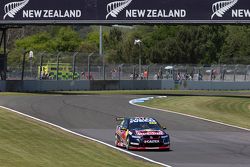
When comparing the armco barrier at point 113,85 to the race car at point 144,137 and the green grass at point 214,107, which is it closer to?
the green grass at point 214,107

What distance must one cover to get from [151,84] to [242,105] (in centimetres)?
2544


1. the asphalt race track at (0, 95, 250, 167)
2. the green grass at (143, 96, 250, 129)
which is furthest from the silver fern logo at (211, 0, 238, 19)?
the asphalt race track at (0, 95, 250, 167)

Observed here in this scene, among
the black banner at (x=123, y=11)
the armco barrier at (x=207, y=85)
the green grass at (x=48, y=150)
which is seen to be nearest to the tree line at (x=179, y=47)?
the armco barrier at (x=207, y=85)

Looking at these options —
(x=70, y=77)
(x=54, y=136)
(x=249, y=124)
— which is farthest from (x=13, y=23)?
(x=54, y=136)

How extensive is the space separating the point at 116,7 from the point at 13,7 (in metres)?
7.39

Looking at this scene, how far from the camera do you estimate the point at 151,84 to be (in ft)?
224

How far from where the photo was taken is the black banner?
45.1 meters

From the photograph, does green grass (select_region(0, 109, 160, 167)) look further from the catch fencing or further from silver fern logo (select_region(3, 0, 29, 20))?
the catch fencing

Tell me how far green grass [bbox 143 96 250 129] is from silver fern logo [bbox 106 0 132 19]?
645 cm

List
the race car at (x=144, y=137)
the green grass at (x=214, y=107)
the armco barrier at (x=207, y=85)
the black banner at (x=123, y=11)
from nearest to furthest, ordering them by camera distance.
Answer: the race car at (x=144, y=137)
the green grass at (x=214, y=107)
the black banner at (x=123, y=11)
the armco barrier at (x=207, y=85)

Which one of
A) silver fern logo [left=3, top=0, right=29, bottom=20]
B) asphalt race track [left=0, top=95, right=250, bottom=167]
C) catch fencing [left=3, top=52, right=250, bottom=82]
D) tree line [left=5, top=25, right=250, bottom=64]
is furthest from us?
tree line [left=5, top=25, right=250, bottom=64]

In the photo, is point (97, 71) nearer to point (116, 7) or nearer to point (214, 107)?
point (116, 7)

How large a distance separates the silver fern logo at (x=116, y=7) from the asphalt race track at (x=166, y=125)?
5.80 m

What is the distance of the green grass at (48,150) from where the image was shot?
1611 cm
